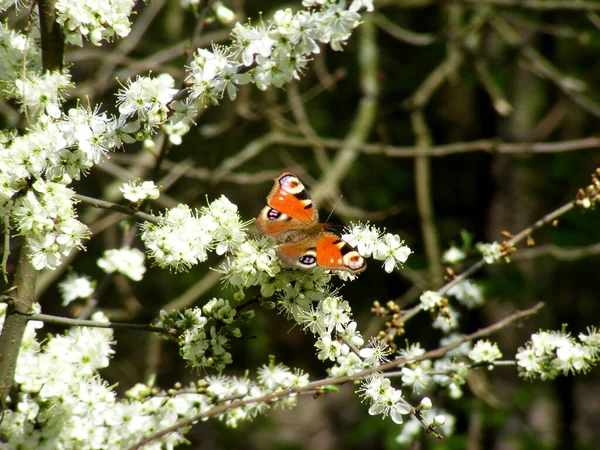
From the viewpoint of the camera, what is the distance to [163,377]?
10.1 metres

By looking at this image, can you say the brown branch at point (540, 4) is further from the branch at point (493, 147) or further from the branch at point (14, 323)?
the branch at point (14, 323)

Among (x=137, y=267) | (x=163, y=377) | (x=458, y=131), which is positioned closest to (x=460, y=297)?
(x=137, y=267)

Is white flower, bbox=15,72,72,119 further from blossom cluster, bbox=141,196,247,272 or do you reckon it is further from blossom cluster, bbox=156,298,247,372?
blossom cluster, bbox=156,298,247,372

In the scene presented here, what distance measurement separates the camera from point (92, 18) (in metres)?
2.25

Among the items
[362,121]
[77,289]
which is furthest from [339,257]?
[362,121]

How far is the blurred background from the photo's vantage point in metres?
4.89

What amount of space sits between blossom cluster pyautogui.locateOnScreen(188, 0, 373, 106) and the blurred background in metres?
0.70

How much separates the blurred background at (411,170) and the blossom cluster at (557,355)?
861 millimetres

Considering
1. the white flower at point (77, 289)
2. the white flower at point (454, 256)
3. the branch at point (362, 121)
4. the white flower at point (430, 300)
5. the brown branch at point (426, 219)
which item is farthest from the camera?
the branch at point (362, 121)

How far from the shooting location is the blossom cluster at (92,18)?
86.9 inches

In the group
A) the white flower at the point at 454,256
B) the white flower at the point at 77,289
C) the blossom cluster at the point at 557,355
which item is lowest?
the blossom cluster at the point at 557,355

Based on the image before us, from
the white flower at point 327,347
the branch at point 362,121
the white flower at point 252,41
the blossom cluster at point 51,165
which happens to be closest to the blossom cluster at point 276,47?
the white flower at point 252,41

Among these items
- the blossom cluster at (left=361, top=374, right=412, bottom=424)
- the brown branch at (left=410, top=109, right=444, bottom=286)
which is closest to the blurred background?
the brown branch at (left=410, top=109, right=444, bottom=286)

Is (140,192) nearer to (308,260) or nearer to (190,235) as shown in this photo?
(190,235)
